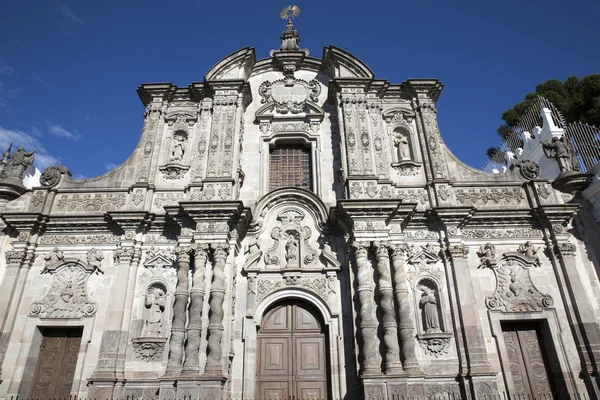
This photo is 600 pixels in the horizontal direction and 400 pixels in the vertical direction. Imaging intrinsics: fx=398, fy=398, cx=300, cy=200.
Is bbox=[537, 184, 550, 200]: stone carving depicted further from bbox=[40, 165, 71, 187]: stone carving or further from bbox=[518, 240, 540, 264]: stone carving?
bbox=[40, 165, 71, 187]: stone carving

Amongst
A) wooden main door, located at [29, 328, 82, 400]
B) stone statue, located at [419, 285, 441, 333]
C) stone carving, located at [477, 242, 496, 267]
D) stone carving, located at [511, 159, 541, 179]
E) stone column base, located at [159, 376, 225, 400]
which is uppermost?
stone carving, located at [511, 159, 541, 179]

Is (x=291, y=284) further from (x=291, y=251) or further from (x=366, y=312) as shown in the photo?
(x=366, y=312)

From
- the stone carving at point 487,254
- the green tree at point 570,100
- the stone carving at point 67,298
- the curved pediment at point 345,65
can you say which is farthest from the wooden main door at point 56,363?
the green tree at point 570,100

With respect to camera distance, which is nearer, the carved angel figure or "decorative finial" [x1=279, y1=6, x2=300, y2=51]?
the carved angel figure

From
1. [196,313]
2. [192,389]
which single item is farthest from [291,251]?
[192,389]

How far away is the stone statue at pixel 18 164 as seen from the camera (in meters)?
12.6

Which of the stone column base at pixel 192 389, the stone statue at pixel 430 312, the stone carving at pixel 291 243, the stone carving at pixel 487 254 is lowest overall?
the stone column base at pixel 192 389

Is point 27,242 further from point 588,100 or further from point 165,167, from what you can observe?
point 588,100

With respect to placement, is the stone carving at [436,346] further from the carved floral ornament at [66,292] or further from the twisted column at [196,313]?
the carved floral ornament at [66,292]

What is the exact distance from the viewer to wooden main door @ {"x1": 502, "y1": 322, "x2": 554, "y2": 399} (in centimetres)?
1010

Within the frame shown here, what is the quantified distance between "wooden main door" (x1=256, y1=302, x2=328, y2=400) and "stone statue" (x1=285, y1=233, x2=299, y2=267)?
1.16m

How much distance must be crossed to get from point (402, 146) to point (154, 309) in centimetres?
927

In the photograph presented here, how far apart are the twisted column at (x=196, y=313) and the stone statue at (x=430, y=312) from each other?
5.90 meters

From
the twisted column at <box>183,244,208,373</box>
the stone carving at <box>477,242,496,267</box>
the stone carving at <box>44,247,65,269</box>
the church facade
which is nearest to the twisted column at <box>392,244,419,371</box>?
the church facade
